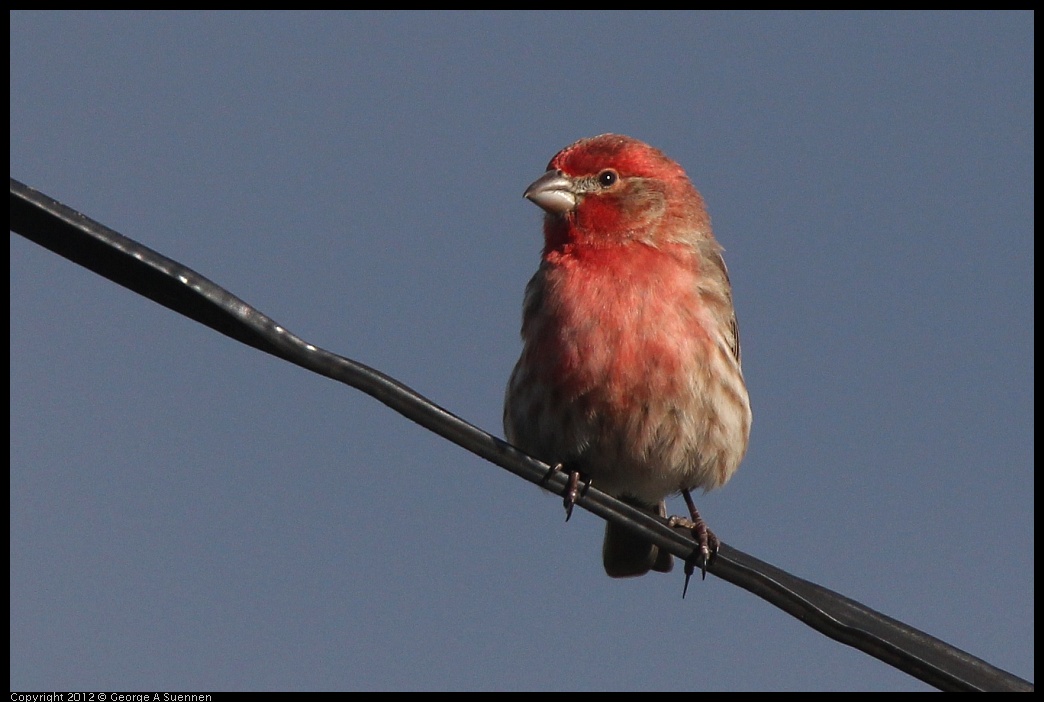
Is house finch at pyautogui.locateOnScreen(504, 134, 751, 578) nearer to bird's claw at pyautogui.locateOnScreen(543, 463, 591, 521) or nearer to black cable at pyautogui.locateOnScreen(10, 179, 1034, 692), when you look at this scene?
bird's claw at pyautogui.locateOnScreen(543, 463, 591, 521)

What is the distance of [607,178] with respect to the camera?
991cm

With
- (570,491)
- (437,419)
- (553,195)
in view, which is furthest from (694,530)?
(437,419)

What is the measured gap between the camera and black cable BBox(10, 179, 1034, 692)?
4.53m

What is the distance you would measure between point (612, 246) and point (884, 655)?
14.8 feet

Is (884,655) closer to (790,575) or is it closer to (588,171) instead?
(790,575)

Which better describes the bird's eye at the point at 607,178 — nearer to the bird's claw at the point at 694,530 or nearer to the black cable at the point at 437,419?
the bird's claw at the point at 694,530

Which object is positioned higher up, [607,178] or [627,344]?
[607,178]

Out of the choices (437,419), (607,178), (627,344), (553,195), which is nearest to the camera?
(437,419)

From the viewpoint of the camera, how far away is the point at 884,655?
17.5ft

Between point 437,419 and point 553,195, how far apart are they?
4626 mm

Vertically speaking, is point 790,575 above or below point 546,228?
below

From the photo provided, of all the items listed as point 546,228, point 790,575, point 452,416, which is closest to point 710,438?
point 546,228

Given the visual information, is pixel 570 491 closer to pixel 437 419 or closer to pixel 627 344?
pixel 627 344

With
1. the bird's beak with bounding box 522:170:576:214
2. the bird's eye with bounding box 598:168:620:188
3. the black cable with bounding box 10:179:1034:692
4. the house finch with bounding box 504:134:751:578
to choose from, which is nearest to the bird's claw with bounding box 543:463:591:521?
the house finch with bounding box 504:134:751:578
